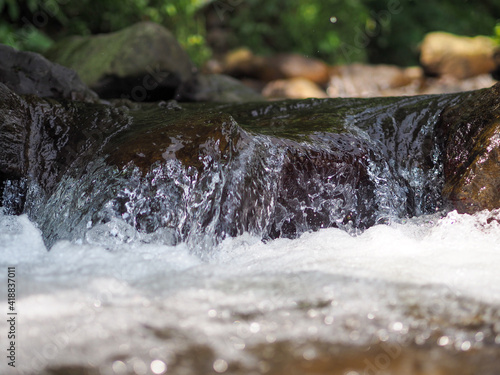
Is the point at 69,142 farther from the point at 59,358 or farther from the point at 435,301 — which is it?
the point at 435,301

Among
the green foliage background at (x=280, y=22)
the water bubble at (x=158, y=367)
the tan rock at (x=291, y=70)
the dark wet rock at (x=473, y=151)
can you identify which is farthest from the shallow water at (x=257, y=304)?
the tan rock at (x=291, y=70)

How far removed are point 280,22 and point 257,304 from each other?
1066 centimetres

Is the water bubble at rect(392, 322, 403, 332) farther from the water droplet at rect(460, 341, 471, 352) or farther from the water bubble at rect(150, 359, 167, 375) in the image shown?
the water bubble at rect(150, 359, 167, 375)

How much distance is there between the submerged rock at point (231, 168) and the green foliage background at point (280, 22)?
3913 mm

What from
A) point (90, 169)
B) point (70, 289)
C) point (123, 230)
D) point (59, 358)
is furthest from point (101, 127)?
point (59, 358)

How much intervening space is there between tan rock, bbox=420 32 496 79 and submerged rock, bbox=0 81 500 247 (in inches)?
300

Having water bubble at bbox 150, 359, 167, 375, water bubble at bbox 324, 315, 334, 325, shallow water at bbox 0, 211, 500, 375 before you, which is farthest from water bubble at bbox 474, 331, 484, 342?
water bubble at bbox 150, 359, 167, 375

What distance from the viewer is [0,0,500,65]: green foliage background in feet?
23.9

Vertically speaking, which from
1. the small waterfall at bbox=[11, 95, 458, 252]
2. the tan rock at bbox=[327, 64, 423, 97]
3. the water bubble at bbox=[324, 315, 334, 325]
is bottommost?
the water bubble at bbox=[324, 315, 334, 325]

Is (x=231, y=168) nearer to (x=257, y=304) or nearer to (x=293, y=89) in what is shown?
(x=257, y=304)

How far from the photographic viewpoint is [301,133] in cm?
304

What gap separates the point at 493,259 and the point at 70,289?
1.80 meters

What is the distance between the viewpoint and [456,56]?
1017 cm

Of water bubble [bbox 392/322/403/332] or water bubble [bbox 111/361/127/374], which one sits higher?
water bubble [bbox 392/322/403/332]
